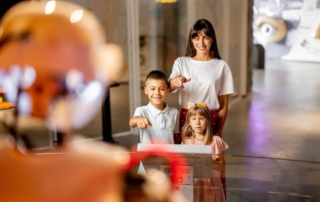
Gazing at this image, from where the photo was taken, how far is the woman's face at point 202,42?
91 cm

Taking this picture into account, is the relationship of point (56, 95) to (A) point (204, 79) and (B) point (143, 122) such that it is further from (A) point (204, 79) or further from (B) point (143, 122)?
(A) point (204, 79)

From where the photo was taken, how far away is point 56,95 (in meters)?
0.26

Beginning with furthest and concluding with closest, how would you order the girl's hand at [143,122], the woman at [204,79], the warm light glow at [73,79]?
1. the woman at [204,79]
2. the girl's hand at [143,122]
3. the warm light glow at [73,79]

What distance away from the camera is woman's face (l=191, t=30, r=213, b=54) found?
905 mm

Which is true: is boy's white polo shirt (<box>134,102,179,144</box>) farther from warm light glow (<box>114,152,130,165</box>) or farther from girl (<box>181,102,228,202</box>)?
warm light glow (<box>114,152,130,165</box>)

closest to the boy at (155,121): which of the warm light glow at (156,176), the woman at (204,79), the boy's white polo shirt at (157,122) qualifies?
the boy's white polo shirt at (157,122)

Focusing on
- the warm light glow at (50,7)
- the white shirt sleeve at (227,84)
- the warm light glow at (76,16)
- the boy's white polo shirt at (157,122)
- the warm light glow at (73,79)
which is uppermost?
the warm light glow at (50,7)

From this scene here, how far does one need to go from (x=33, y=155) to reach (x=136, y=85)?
85.5 inches

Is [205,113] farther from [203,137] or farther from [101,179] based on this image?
[101,179]

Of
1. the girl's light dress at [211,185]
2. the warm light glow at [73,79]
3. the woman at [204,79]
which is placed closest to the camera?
the warm light glow at [73,79]

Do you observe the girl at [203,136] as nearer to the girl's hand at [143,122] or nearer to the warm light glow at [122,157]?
Result: the girl's hand at [143,122]

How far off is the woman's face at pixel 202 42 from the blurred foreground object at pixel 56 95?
65 centimetres

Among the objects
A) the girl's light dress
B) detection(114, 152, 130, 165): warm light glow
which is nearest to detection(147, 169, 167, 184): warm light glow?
detection(114, 152, 130, 165): warm light glow

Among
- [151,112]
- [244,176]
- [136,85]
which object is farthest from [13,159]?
[136,85]
